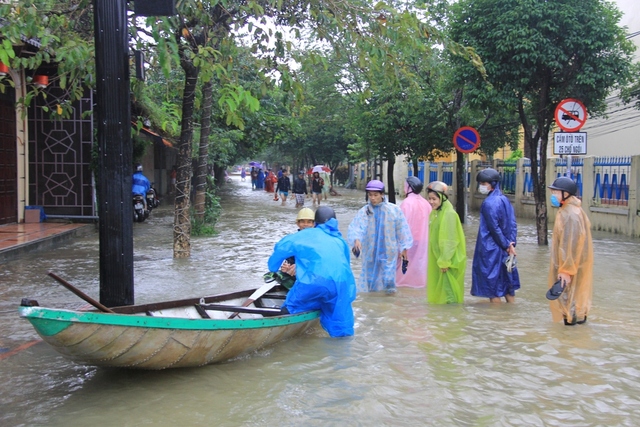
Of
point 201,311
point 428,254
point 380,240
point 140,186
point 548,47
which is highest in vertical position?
point 548,47

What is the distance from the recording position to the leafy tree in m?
12.8

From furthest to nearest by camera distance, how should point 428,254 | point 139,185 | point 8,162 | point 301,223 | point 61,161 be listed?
1. point 139,185
2. point 61,161
3. point 8,162
4. point 428,254
5. point 301,223

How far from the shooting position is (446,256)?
783 centimetres

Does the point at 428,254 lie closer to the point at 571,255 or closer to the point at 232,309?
the point at 571,255

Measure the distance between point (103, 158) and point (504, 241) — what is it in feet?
14.7

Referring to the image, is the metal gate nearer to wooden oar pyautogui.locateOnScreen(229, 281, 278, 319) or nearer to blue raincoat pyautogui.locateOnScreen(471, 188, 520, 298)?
wooden oar pyautogui.locateOnScreen(229, 281, 278, 319)

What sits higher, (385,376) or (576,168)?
(576,168)

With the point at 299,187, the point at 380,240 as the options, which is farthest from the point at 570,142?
the point at 299,187

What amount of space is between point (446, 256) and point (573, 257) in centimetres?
159

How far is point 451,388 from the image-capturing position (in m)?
5.37

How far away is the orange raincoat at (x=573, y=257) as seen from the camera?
6.59 m

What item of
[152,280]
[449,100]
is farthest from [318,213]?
[449,100]

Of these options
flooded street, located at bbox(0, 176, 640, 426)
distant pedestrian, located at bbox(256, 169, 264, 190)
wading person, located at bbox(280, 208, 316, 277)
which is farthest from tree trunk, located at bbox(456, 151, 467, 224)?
distant pedestrian, located at bbox(256, 169, 264, 190)

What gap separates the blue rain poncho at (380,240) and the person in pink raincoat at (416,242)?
2.04ft
